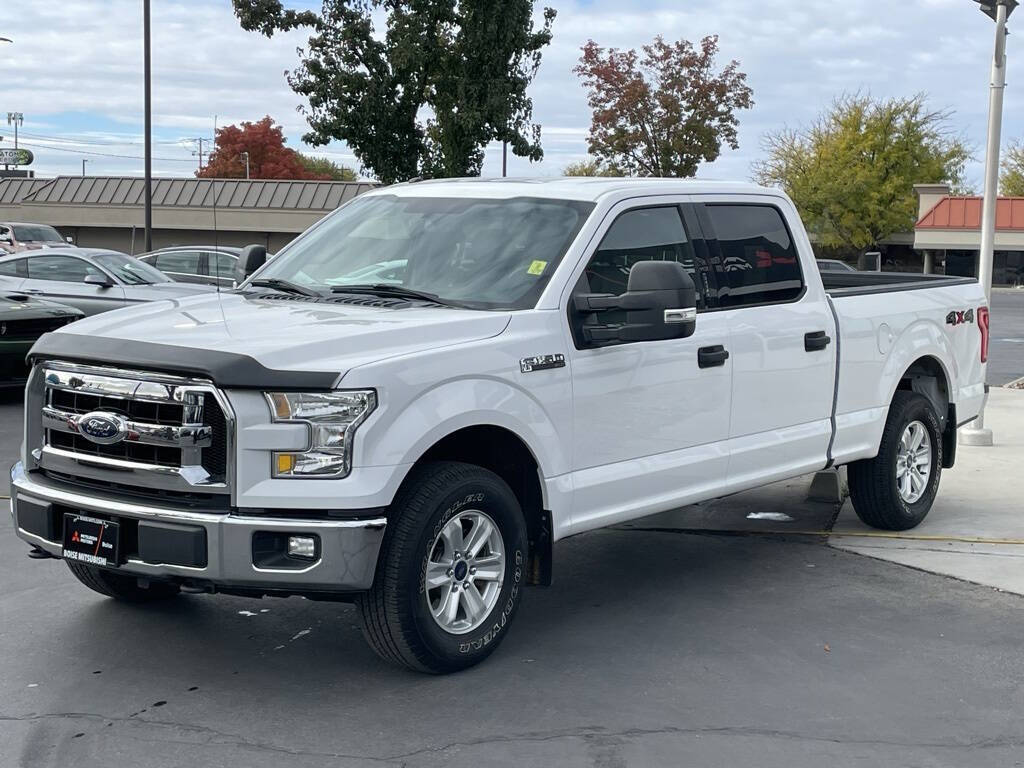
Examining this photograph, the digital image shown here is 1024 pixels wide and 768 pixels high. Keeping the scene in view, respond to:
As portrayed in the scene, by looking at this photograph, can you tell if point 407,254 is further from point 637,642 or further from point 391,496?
point 637,642

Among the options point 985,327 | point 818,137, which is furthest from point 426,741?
point 818,137

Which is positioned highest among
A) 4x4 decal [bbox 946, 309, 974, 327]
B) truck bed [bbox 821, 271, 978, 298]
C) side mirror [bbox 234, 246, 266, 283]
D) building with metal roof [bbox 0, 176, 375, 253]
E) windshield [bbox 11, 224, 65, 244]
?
building with metal roof [bbox 0, 176, 375, 253]

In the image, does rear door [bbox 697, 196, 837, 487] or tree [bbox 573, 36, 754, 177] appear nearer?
rear door [bbox 697, 196, 837, 487]

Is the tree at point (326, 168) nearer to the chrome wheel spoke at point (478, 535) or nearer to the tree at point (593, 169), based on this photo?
the tree at point (593, 169)

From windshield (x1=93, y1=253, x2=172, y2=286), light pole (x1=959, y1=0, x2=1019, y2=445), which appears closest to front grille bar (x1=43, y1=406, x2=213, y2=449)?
light pole (x1=959, y1=0, x2=1019, y2=445)

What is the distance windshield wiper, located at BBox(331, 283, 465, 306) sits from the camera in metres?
5.74

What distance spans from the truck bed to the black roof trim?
4.00 m

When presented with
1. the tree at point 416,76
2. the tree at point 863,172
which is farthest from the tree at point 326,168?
the tree at point 416,76

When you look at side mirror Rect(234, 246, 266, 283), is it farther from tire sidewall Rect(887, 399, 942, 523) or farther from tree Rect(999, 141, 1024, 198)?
tree Rect(999, 141, 1024, 198)

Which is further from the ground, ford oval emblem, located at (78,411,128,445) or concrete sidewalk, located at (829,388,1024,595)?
ford oval emblem, located at (78,411,128,445)

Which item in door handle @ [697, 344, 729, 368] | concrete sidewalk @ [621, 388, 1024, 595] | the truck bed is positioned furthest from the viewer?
the truck bed

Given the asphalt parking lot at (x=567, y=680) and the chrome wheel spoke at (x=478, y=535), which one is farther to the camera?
the chrome wheel spoke at (x=478, y=535)

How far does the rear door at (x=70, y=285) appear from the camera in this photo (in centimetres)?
1605

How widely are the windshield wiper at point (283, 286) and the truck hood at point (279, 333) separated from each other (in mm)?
207
